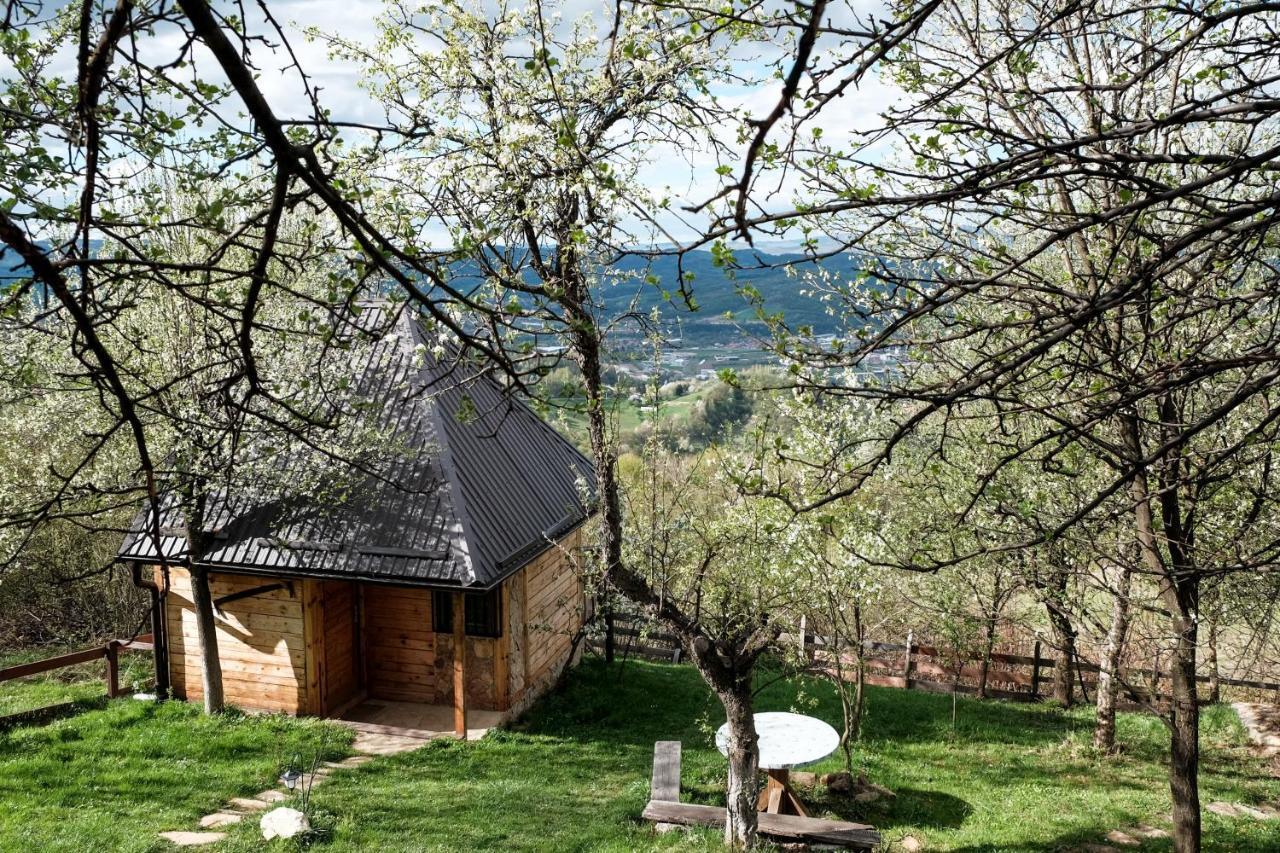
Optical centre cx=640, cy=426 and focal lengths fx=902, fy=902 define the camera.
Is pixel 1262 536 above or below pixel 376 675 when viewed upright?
above

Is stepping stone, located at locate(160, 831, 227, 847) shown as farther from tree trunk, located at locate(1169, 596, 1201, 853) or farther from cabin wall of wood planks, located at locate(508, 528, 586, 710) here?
tree trunk, located at locate(1169, 596, 1201, 853)

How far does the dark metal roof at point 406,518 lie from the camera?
37.8 feet

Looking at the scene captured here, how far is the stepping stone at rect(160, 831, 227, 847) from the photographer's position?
8086 mm

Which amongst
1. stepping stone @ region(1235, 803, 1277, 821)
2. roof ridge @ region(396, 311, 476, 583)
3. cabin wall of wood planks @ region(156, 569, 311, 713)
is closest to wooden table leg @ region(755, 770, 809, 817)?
roof ridge @ region(396, 311, 476, 583)

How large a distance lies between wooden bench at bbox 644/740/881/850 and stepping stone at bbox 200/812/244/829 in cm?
404

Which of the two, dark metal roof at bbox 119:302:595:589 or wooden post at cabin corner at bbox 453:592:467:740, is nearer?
dark metal roof at bbox 119:302:595:589

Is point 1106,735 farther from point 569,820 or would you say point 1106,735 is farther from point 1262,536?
point 569,820

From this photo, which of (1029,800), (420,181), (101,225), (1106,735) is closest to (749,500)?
(1029,800)

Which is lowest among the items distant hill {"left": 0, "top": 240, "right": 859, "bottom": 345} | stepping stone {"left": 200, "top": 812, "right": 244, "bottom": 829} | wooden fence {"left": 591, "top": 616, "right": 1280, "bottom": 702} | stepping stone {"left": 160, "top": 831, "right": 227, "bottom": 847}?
wooden fence {"left": 591, "top": 616, "right": 1280, "bottom": 702}

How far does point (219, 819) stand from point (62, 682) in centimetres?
810

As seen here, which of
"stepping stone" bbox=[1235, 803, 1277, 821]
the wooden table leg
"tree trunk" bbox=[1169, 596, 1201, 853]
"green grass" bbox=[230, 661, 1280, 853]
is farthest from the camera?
"stepping stone" bbox=[1235, 803, 1277, 821]

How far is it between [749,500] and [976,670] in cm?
989

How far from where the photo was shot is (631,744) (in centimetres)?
1254

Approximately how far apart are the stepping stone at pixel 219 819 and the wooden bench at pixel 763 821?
404cm
